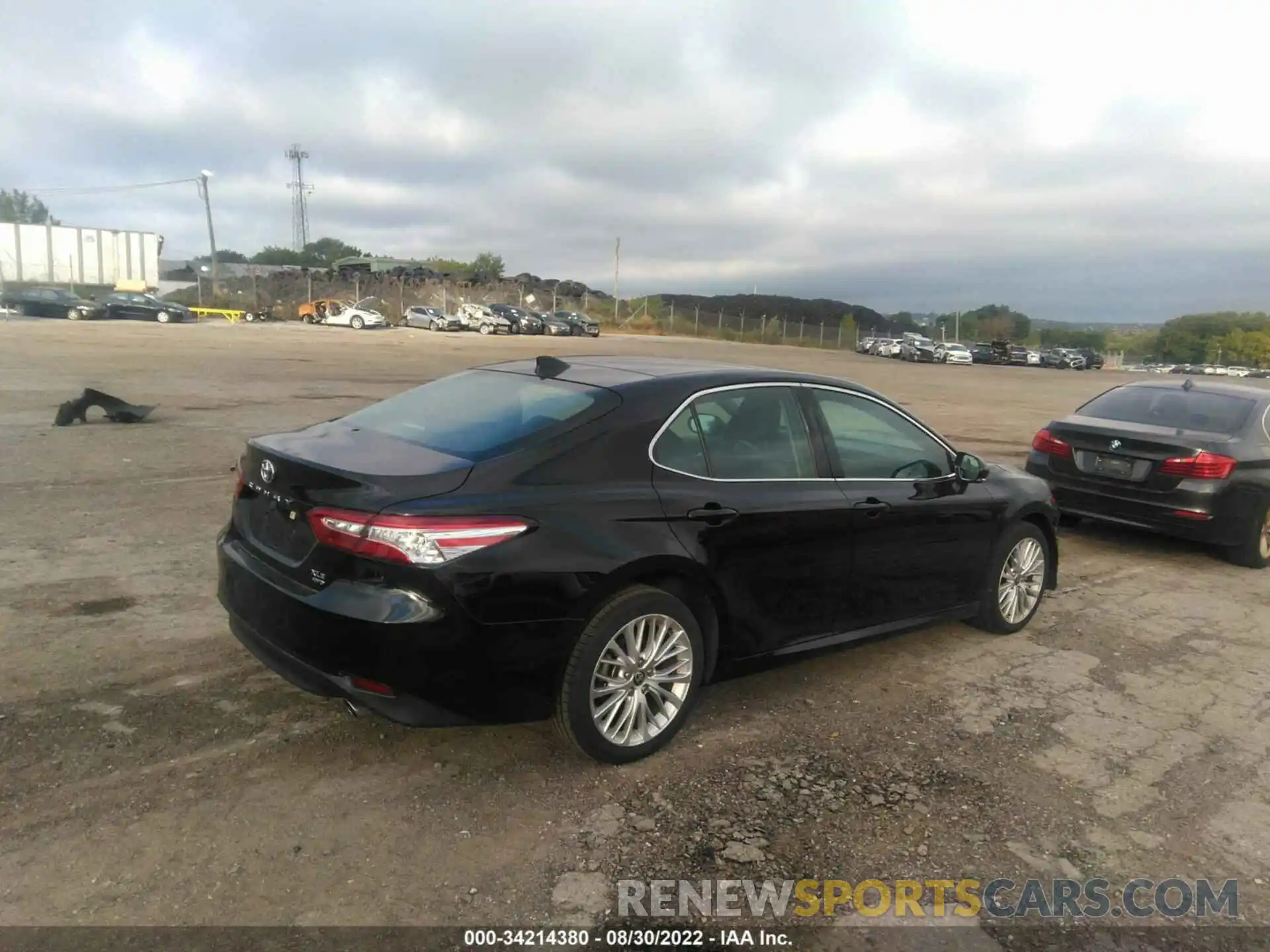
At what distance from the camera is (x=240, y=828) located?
10.4ft

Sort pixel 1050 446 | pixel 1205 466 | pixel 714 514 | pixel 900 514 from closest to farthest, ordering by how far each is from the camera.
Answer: pixel 714 514
pixel 900 514
pixel 1205 466
pixel 1050 446

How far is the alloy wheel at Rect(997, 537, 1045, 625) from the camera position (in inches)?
213

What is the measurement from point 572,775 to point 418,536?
1.17 m

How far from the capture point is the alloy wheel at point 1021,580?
542cm

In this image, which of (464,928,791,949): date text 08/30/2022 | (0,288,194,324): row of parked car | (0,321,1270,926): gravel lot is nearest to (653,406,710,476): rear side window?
(0,321,1270,926): gravel lot

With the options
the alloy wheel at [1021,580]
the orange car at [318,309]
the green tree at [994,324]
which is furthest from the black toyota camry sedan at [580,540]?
the green tree at [994,324]

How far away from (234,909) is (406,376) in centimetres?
1970

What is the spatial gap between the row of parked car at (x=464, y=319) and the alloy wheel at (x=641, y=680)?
53.5 meters

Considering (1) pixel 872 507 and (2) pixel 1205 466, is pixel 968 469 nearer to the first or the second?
(1) pixel 872 507

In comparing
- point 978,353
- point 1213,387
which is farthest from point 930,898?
point 978,353

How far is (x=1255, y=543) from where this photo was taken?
7.38 m

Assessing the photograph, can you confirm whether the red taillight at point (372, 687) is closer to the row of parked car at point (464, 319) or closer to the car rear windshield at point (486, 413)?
the car rear windshield at point (486, 413)

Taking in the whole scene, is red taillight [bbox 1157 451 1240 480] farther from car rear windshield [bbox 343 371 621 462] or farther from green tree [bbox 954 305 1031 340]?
green tree [bbox 954 305 1031 340]

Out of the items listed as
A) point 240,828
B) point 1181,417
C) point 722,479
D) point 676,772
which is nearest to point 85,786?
point 240,828
